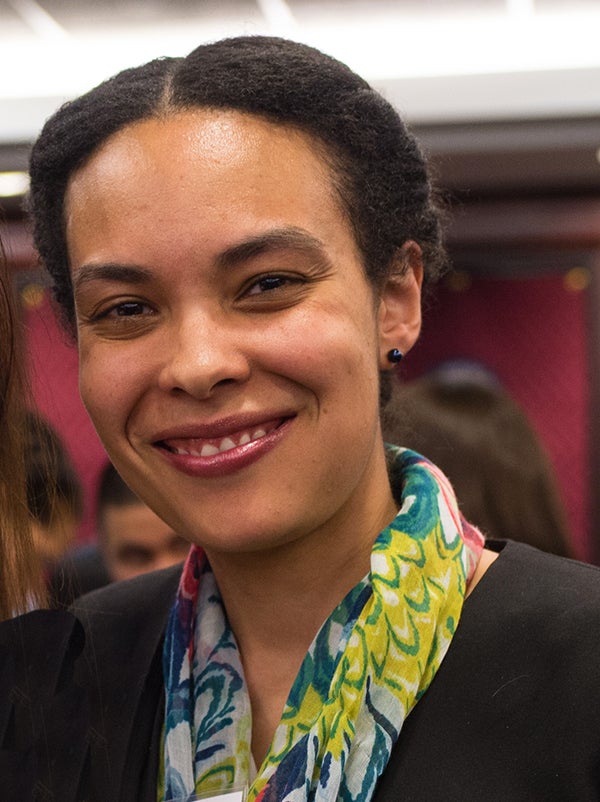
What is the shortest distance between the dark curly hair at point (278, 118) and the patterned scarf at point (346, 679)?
0.32 meters

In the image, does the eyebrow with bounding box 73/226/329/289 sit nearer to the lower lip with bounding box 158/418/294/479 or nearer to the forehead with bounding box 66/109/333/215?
the forehead with bounding box 66/109/333/215

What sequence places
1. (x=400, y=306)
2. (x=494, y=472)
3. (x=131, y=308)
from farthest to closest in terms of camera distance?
(x=494, y=472) → (x=400, y=306) → (x=131, y=308)

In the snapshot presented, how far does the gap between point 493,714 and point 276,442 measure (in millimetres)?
360

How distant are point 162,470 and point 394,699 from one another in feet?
1.17

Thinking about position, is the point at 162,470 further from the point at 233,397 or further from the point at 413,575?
the point at 413,575

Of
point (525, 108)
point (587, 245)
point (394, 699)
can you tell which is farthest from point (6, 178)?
point (394, 699)

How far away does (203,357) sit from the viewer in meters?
1.23

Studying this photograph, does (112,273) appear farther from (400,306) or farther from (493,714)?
(493,714)

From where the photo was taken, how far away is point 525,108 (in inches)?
134

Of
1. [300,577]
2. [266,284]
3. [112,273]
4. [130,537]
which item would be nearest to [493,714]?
[300,577]

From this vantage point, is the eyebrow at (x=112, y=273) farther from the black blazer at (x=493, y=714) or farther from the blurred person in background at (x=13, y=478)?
the black blazer at (x=493, y=714)

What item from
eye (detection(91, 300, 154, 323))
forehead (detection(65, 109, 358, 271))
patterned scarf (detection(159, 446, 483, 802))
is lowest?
patterned scarf (detection(159, 446, 483, 802))

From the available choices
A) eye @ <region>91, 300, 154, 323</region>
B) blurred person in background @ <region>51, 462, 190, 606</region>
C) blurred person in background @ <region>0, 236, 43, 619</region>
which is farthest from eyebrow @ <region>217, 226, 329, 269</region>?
blurred person in background @ <region>51, 462, 190, 606</region>

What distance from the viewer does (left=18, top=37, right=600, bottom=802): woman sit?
124cm
